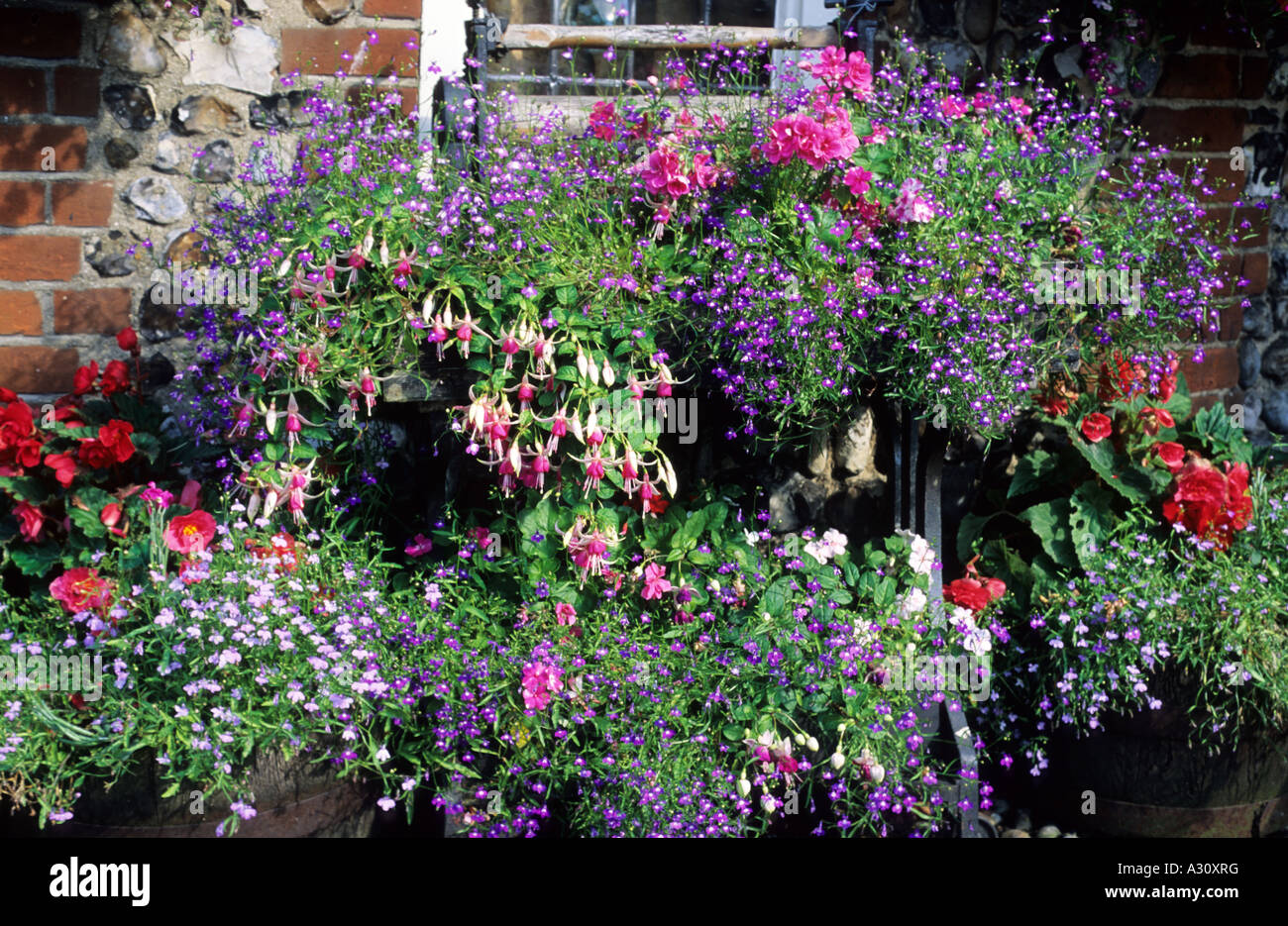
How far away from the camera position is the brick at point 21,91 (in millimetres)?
2809

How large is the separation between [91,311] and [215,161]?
0.51 meters

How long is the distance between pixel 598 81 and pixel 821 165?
1.08m

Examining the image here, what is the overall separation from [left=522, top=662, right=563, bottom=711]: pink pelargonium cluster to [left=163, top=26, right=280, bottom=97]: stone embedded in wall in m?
1.78

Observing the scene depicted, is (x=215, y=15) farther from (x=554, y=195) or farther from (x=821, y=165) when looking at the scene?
(x=821, y=165)

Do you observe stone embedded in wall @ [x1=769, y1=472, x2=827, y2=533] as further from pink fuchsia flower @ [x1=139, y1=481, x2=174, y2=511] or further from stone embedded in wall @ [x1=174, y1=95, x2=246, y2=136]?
stone embedded in wall @ [x1=174, y1=95, x2=246, y2=136]

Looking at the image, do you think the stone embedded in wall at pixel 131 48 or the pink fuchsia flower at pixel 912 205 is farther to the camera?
the stone embedded in wall at pixel 131 48

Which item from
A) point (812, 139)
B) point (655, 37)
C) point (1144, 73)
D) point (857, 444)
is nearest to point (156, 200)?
point (655, 37)

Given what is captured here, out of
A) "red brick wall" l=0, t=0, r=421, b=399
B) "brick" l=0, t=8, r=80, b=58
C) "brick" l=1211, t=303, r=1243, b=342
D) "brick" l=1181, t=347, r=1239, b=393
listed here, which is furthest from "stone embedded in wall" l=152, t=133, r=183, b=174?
"brick" l=1211, t=303, r=1243, b=342

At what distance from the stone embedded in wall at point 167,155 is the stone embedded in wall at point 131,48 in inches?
6.5

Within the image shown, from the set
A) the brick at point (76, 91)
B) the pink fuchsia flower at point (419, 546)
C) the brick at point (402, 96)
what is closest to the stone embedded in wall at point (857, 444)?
the pink fuchsia flower at point (419, 546)

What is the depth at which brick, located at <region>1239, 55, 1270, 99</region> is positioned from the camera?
11.1ft

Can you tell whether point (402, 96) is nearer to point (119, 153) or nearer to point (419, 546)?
point (119, 153)

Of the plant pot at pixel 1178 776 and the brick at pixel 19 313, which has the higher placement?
the brick at pixel 19 313

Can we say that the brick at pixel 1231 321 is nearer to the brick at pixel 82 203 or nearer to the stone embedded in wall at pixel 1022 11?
the stone embedded in wall at pixel 1022 11
